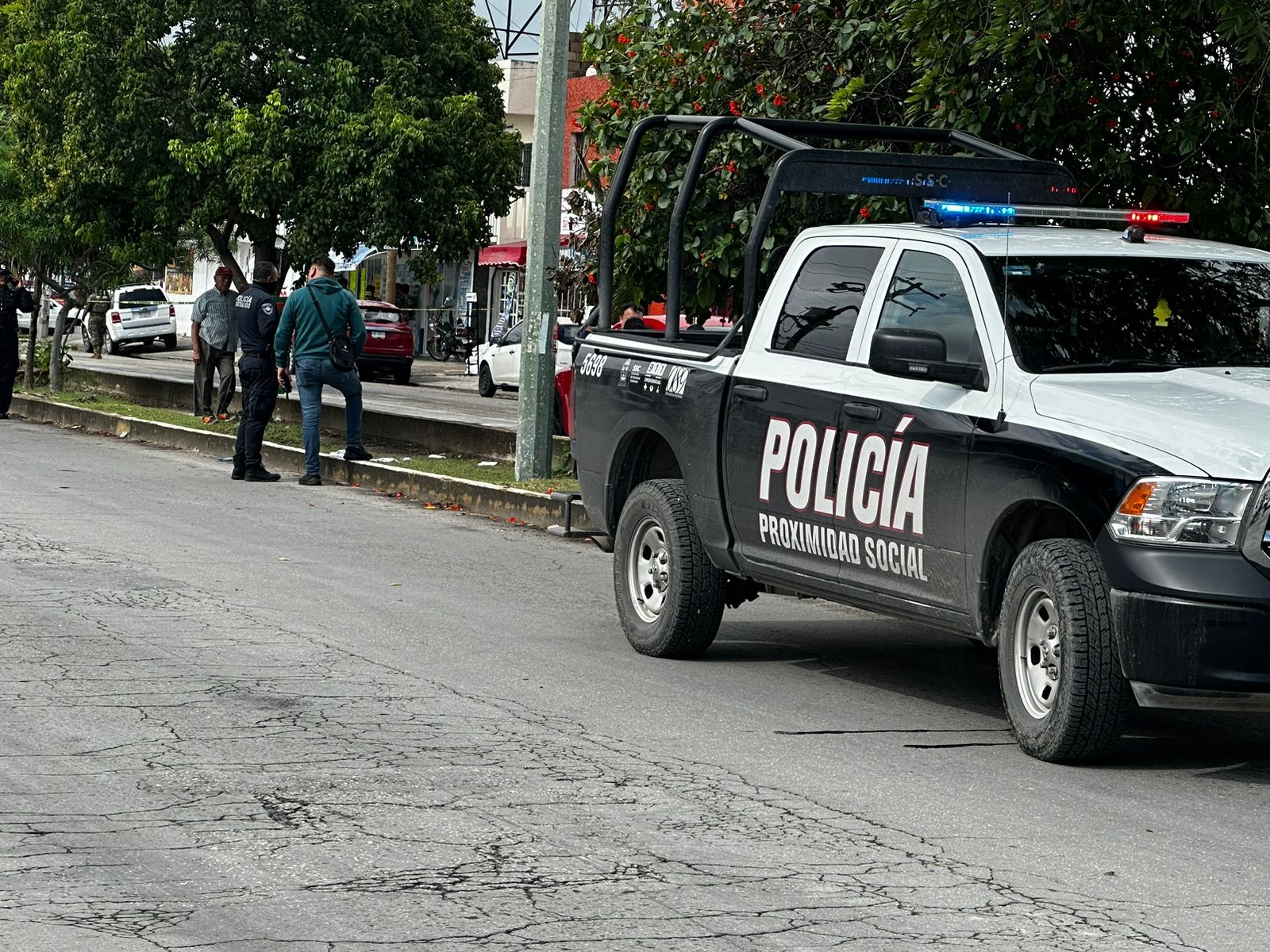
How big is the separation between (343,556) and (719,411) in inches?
175

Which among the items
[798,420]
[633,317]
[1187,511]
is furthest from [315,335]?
[1187,511]

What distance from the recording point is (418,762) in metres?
6.77

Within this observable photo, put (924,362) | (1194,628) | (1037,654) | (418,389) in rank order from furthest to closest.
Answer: (418,389) < (924,362) < (1037,654) < (1194,628)

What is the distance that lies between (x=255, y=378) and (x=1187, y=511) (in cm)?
1248

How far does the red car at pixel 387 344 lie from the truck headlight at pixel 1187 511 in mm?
35138

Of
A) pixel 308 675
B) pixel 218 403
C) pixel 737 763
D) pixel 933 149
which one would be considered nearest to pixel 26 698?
pixel 308 675

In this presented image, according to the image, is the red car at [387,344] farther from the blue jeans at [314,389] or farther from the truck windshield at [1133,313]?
the truck windshield at [1133,313]

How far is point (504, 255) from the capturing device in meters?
52.5

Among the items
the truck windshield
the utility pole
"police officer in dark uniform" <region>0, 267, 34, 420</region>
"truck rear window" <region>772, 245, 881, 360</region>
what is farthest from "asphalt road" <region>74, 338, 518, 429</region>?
the truck windshield

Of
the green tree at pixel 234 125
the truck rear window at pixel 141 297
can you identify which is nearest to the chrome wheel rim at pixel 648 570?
the green tree at pixel 234 125

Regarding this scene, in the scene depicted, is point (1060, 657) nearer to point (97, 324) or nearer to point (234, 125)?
Answer: point (234, 125)

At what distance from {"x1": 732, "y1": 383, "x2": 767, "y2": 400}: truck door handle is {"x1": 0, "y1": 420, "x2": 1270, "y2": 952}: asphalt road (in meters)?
1.26

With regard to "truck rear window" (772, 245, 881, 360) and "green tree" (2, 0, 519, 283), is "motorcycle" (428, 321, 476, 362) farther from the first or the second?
"truck rear window" (772, 245, 881, 360)

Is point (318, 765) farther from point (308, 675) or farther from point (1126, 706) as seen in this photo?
point (1126, 706)
